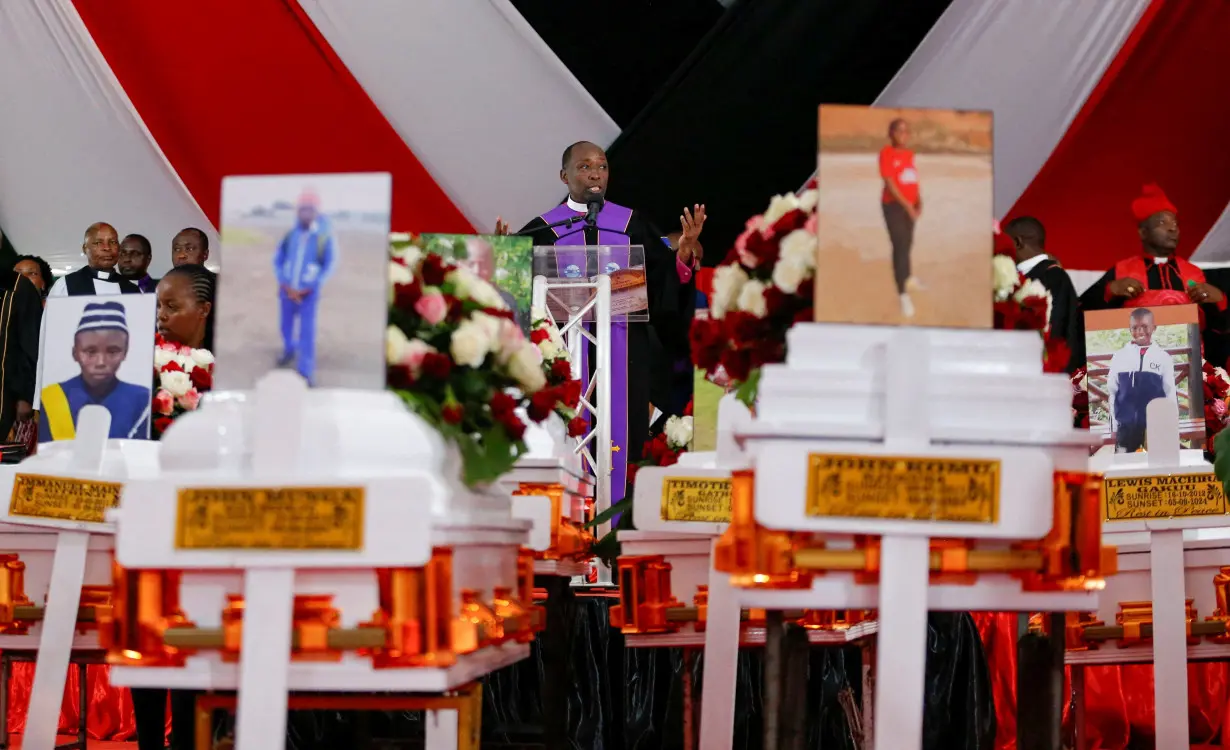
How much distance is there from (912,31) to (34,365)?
4.38 m

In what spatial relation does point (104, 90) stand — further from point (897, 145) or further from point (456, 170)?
point (897, 145)

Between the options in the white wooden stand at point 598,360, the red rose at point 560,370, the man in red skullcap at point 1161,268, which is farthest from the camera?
the man in red skullcap at point 1161,268

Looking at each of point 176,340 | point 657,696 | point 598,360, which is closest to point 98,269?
point 176,340

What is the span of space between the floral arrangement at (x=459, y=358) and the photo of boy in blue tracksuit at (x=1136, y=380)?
155 cm

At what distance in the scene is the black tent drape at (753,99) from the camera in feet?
22.5

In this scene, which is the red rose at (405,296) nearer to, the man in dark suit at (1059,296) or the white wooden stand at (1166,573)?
the white wooden stand at (1166,573)

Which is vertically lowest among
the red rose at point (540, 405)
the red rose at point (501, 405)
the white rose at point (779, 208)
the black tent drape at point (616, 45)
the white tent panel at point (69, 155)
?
the red rose at point (501, 405)

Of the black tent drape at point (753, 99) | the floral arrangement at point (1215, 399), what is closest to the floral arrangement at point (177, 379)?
the floral arrangement at point (1215, 399)

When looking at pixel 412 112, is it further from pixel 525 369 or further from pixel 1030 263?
pixel 525 369

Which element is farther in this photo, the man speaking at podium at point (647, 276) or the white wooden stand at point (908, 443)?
the man speaking at podium at point (647, 276)

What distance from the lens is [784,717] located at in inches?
102

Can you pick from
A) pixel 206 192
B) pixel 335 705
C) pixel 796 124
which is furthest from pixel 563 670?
pixel 206 192

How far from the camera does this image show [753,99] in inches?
273

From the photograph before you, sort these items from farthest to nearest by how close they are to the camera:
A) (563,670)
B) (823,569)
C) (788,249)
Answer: (563,670), (788,249), (823,569)
